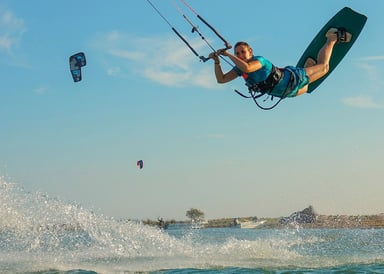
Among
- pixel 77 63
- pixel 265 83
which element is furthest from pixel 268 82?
pixel 77 63

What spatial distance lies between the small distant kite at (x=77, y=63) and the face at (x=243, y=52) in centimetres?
589

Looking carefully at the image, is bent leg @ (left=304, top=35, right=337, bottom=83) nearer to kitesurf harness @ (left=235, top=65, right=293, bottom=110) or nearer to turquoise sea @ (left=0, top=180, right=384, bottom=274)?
kitesurf harness @ (left=235, top=65, right=293, bottom=110)

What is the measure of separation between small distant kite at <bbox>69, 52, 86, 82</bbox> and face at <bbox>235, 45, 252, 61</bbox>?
5887mm

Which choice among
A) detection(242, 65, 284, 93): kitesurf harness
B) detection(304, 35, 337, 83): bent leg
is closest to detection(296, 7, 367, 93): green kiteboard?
detection(304, 35, 337, 83): bent leg

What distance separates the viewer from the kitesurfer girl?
688 cm

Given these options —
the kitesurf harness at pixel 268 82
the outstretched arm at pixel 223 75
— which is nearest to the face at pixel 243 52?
the kitesurf harness at pixel 268 82

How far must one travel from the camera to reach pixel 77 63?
1247 cm

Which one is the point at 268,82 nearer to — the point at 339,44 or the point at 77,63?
the point at 339,44

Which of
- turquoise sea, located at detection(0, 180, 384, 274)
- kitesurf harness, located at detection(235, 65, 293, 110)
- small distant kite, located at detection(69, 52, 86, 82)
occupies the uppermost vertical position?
small distant kite, located at detection(69, 52, 86, 82)

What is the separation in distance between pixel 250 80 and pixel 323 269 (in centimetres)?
509

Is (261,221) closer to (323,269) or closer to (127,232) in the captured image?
(127,232)

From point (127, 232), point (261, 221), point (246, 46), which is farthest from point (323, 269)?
point (261, 221)

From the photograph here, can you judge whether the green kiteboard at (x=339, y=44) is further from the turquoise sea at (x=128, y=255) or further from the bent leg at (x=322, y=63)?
the turquoise sea at (x=128, y=255)

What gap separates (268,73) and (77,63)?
663 cm
